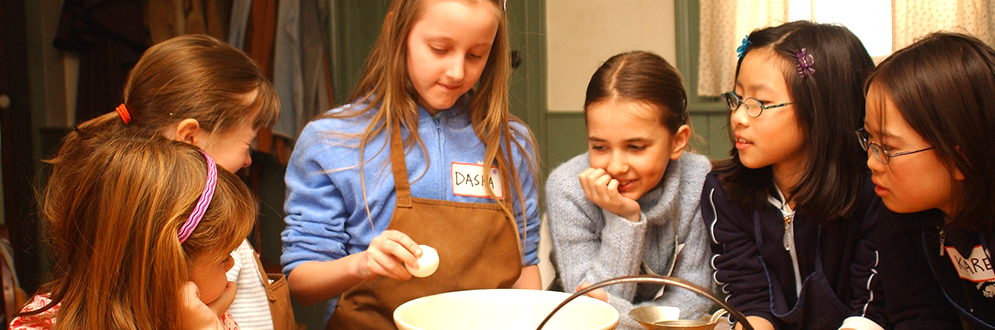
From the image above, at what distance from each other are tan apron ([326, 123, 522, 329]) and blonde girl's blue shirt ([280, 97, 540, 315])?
4 centimetres

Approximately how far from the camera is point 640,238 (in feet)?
4.90

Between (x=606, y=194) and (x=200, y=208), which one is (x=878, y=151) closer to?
(x=606, y=194)

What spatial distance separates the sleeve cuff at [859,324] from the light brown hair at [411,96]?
0.65 m

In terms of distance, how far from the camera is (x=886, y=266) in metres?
1.28

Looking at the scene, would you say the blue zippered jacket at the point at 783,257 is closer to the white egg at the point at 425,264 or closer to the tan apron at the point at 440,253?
the tan apron at the point at 440,253

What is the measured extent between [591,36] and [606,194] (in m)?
1.76

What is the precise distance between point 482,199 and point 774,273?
0.63 metres

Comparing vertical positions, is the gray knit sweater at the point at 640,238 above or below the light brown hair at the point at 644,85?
below

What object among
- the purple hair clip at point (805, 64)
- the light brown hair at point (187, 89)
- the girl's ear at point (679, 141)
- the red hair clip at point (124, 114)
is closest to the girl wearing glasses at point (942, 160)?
the purple hair clip at point (805, 64)

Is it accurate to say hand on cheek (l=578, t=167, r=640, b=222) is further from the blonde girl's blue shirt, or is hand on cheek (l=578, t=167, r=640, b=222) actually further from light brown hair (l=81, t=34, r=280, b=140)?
light brown hair (l=81, t=34, r=280, b=140)

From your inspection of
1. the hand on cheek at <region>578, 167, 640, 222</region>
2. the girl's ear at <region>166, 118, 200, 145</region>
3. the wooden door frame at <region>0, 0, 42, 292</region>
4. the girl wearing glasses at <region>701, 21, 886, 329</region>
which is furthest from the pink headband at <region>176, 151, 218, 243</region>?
the wooden door frame at <region>0, 0, 42, 292</region>

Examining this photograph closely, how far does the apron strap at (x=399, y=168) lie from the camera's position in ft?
4.23

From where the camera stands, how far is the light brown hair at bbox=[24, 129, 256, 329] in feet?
2.81

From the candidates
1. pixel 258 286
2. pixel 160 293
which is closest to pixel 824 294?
pixel 258 286
